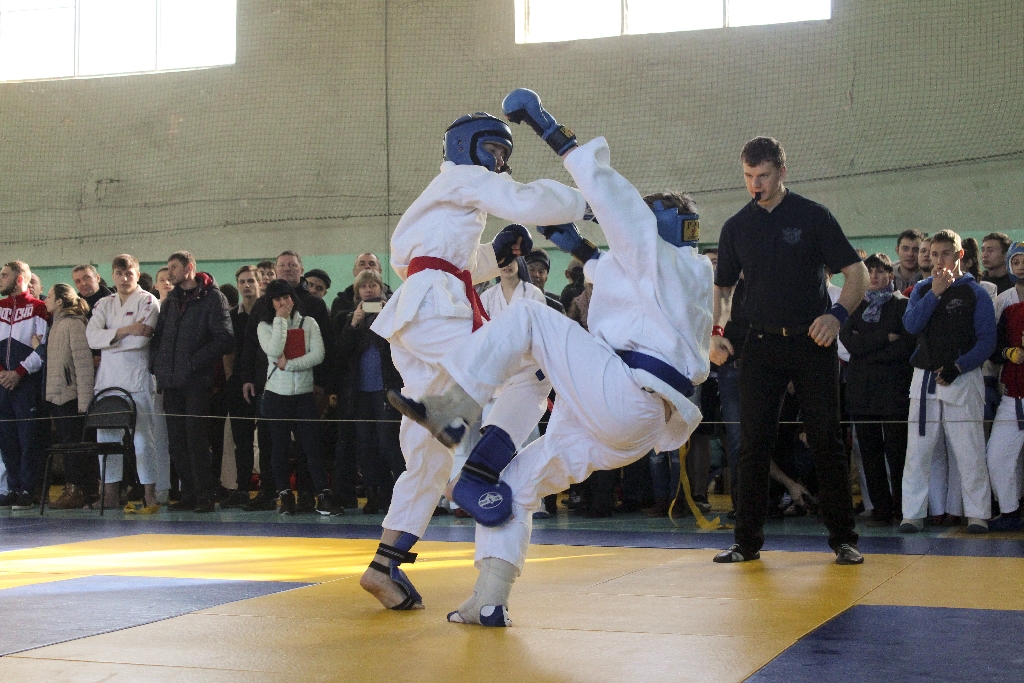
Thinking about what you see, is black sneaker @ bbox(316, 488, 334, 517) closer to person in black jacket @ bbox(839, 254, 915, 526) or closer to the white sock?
person in black jacket @ bbox(839, 254, 915, 526)

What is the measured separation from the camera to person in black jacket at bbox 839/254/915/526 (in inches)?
262

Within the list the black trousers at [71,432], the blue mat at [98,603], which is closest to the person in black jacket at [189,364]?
the black trousers at [71,432]

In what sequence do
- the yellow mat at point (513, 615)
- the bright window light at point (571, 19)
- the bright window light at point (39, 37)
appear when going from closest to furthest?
the yellow mat at point (513, 615) → the bright window light at point (571, 19) → the bright window light at point (39, 37)

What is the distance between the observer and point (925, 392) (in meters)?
6.45

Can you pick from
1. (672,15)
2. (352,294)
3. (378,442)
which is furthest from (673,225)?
(672,15)

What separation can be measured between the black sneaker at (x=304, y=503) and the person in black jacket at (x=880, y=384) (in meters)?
3.75

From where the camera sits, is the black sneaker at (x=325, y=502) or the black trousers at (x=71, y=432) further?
the black trousers at (x=71, y=432)

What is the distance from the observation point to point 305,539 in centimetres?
618

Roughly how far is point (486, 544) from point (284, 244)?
1026 cm

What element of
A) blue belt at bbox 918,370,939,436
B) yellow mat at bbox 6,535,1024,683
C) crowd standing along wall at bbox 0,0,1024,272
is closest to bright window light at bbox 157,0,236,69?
crowd standing along wall at bbox 0,0,1024,272

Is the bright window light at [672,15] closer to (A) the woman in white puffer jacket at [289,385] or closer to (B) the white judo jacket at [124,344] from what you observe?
(A) the woman in white puffer jacket at [289,385]

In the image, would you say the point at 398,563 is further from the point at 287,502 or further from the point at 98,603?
the point at 287,502

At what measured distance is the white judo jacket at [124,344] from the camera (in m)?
8.06

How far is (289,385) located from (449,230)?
13.8 feet
